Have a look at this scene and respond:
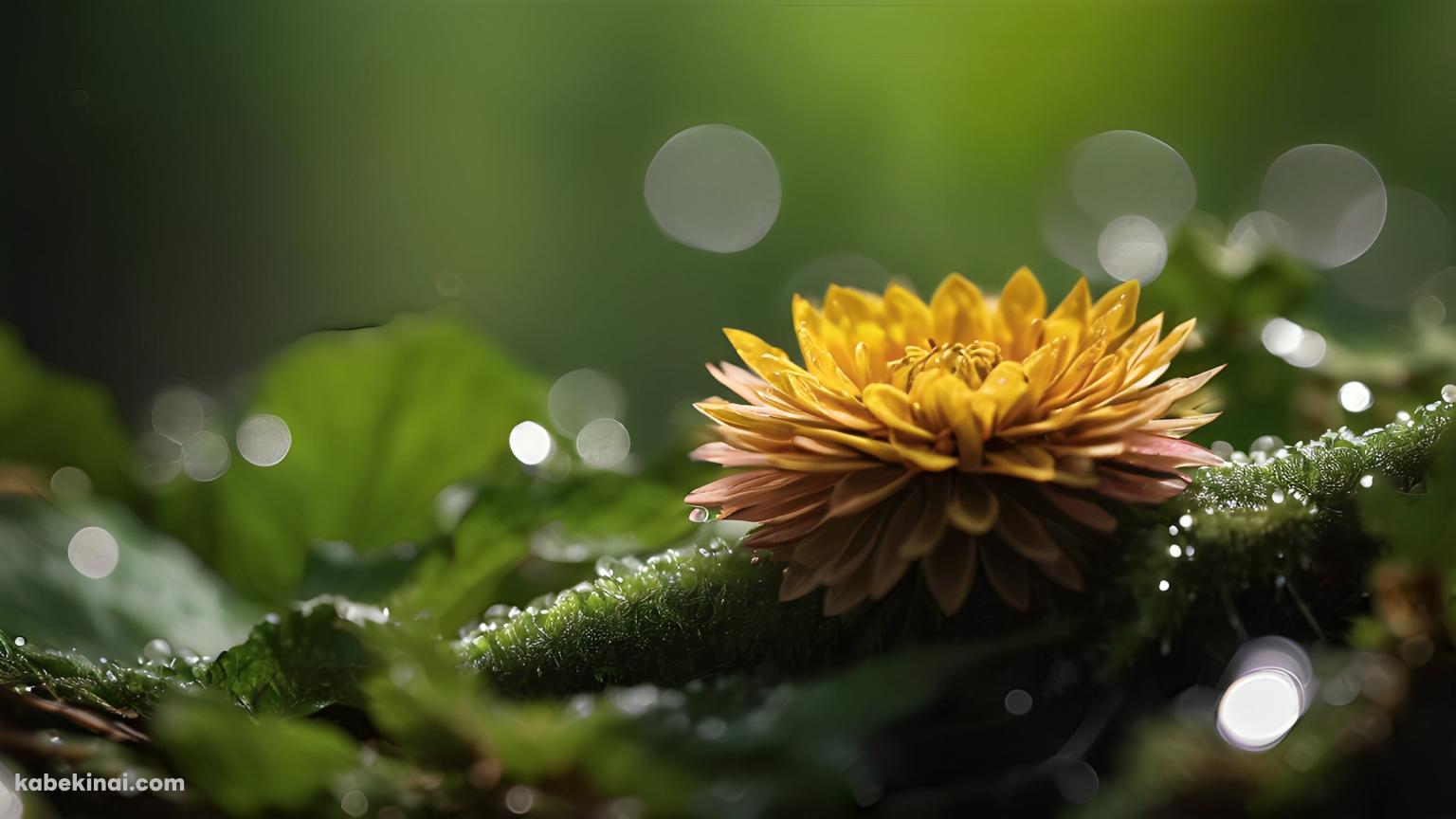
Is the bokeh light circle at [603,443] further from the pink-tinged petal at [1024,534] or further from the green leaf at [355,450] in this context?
the pink-tinged petal at [1024,534]

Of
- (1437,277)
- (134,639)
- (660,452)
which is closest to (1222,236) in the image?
(660,452)

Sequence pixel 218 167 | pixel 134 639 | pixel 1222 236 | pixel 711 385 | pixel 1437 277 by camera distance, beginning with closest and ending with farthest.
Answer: pixel 134 639 < pixel 1222 236 < pixel 1437 277 < pixel 711 385 < pixel 218 167

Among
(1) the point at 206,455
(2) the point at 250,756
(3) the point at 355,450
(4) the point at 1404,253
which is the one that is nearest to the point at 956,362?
(2) the point at 250,756

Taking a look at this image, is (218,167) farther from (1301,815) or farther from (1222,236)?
(1301,815)

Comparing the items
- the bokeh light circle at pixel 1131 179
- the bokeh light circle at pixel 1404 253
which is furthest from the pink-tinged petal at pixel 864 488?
the bokeh light circle at pixel 1131 179

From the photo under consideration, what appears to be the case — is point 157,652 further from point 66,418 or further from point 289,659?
point 66,418

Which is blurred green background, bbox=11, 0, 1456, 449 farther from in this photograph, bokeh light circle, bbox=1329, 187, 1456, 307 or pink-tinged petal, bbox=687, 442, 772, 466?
pink-tinged petal, bbox=687, 442, 772, 466

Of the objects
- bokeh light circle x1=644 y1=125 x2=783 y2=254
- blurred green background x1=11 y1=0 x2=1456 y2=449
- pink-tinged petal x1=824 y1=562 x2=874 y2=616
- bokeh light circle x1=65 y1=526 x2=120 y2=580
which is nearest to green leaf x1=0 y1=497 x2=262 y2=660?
bokeh light circle x1=65 y1=526 x2=120 y2=580
